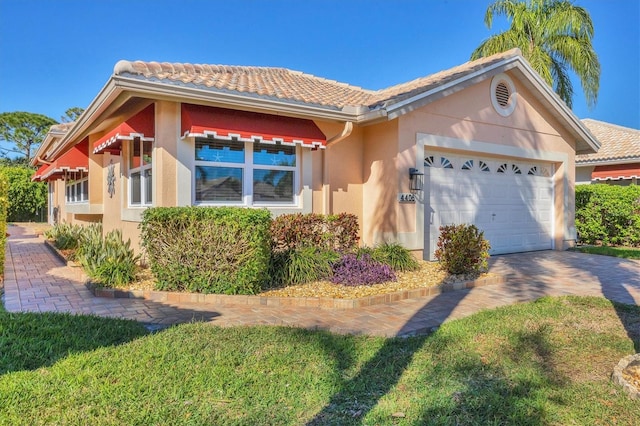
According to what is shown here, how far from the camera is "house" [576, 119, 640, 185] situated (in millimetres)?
21422

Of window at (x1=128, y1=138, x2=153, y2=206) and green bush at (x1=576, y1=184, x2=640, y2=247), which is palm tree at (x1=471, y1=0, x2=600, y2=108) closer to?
green bush at (x1=576, y1=184, x2=640, y2=247)

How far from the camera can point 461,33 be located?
2447 cm

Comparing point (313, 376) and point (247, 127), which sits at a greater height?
point (247, 127)

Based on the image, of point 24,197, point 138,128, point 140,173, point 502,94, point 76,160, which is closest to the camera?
point 138,128

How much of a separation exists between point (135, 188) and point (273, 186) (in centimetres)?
423

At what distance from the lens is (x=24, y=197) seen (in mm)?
34594

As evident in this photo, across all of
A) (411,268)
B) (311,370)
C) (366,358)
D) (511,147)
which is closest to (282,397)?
(311,370)

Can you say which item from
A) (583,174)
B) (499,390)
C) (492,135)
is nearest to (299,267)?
(499,390)

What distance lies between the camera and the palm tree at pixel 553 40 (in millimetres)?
23094

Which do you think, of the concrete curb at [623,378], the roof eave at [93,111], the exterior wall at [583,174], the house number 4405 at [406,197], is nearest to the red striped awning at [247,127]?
the roof eave at [93,111]

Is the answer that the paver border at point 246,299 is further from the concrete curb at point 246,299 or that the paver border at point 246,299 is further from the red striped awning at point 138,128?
the red striped awning at point 138,128

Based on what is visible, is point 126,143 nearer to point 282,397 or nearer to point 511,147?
point 282,397

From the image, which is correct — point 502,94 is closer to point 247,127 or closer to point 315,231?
point 315,231

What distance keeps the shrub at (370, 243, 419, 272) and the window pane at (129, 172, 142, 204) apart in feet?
22.7
